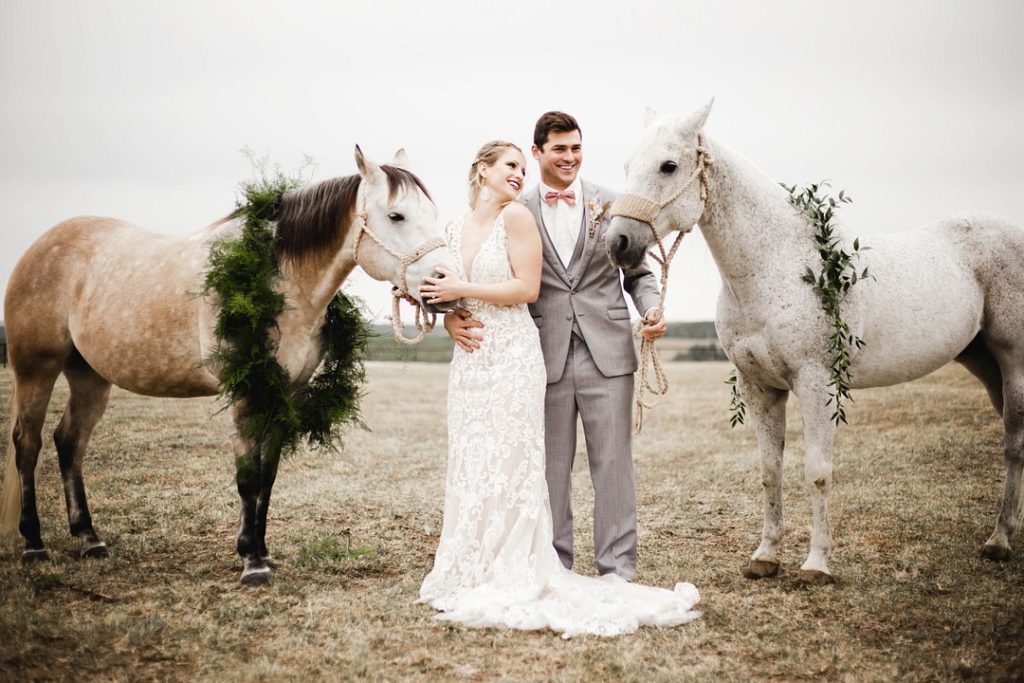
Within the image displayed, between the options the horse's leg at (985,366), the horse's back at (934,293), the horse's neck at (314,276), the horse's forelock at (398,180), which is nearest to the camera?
the horse's forelock at (398,180)

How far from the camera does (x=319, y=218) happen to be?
4.32 metres

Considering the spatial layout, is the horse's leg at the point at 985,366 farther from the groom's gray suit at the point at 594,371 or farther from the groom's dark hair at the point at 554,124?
the groom's dark hair at the point at 554,124

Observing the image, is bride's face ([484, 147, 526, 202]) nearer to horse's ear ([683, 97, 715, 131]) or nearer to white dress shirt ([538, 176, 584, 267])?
white dress shirt ([538, 176, 584, 267])

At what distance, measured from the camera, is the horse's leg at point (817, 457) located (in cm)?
407

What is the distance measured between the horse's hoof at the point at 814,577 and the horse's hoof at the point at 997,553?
1409mm

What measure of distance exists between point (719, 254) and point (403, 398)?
41.8 feet

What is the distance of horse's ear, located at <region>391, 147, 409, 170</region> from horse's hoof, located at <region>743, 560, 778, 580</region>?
321 centimetres

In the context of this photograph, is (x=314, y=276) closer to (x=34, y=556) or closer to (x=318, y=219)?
(x=318, y=219)

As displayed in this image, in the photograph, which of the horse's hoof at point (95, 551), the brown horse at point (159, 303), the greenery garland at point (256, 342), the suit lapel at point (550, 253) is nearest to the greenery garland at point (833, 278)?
the suit lapel at point (550, 253)

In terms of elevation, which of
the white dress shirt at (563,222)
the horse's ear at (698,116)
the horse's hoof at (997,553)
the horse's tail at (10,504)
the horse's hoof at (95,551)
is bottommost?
the horse's hoof at (997,553)

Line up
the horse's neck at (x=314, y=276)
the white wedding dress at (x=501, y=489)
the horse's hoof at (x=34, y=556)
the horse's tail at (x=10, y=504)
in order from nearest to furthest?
the white wedding dress at (x=501, y=489), the horse's neck at (x=314, y=276), the horse's hoof at (x=34, y=556), the horse's tail at (x=10, y=504)

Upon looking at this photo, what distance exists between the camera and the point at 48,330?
4.97m

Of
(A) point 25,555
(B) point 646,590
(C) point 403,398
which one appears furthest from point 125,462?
(C) point 403,398

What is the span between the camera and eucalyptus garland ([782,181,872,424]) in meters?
4.06
